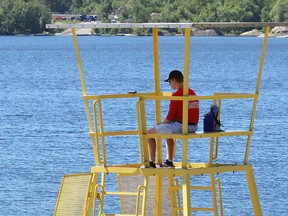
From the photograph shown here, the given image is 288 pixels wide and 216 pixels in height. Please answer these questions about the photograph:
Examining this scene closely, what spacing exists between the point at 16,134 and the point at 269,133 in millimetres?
10619

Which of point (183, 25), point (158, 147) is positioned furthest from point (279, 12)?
point (183, 25)

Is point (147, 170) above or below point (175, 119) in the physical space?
below

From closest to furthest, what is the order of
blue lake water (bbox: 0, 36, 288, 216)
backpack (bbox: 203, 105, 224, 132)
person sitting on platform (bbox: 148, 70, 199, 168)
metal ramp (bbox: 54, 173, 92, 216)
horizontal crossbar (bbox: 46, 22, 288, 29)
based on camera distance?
1. horizontal crossbar (bbox: 46, 22, 288, 29)
2. person sitting on platform (bbox: 148, 70, 199, 168)
3. backpack (bbox: 203, 105, 224, 132)
4. metal ramp (bbox: 54, 173, 92, 216)
5. blue lake water (bbox: 0, 36, 288, 216)

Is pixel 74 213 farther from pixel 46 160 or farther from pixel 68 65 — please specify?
pixel 68 65

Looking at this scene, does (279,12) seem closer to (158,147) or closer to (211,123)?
(158,147)

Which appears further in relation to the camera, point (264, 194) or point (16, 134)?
point (16, 134)

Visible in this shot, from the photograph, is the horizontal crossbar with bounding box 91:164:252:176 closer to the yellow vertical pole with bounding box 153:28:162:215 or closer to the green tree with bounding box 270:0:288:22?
the yellow vertical pole with bounding box 153:28:162:215

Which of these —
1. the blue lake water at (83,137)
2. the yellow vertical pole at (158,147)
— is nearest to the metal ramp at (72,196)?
the yellow vertical pole at (158,147)

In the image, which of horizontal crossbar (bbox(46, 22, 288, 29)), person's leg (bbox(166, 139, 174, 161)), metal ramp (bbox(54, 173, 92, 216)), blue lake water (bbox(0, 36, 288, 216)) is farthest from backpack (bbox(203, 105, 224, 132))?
blue lake water (bbox(0, 36, 288, 216))

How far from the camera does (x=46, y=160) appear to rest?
41000 mm

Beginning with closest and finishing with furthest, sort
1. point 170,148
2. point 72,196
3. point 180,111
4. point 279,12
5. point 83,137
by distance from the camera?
1. point 180,111
2. point 170,148
3. point 72,196
4. point 83,137
5. point 279,12

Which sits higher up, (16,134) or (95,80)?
(16,134)

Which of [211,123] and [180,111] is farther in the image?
[211,123]

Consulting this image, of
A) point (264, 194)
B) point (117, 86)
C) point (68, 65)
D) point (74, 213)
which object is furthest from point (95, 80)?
point (74, 213)
